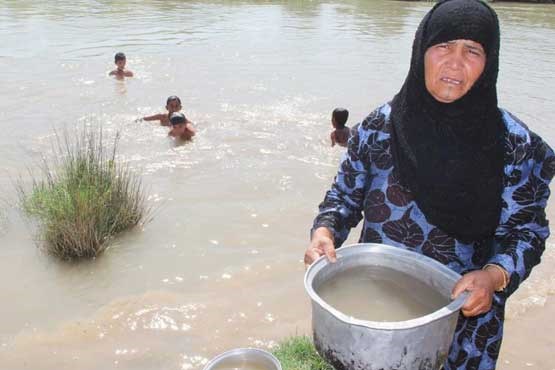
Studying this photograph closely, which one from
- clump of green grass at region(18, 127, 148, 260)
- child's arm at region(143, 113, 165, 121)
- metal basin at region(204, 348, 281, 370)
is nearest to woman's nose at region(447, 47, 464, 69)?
metal basin at region(204, 348, 281, 370)

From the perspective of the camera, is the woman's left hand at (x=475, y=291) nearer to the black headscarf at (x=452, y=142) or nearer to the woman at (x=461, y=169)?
the woman at (x=461, y=169)

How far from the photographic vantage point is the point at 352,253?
69.4 inches

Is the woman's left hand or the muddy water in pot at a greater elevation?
the woman's left hand

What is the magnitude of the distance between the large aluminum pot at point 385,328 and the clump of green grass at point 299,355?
103 centimetres

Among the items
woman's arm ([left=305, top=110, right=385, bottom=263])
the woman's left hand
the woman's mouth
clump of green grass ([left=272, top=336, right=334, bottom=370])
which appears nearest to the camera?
the woman's left hand

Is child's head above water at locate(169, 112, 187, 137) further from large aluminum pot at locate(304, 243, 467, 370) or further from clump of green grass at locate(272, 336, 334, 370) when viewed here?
large aluminum pot at locate(304, 243, 467, 370)

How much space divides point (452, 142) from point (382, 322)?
26.0 inches

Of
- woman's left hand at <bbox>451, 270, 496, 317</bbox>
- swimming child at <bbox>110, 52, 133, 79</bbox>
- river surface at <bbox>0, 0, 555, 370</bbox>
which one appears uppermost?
woman's left hand at <bbox>451, 270, 496, 317</bbox>

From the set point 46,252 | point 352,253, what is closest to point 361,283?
point 352,253

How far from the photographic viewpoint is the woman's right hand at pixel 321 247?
1.70m

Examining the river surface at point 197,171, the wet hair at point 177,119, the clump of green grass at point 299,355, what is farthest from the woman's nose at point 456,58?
the wet hair at point 177,119

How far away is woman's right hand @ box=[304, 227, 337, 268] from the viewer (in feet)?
5.57

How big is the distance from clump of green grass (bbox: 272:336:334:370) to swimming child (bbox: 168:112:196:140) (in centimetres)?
437

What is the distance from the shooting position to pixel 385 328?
1364 millimetres
